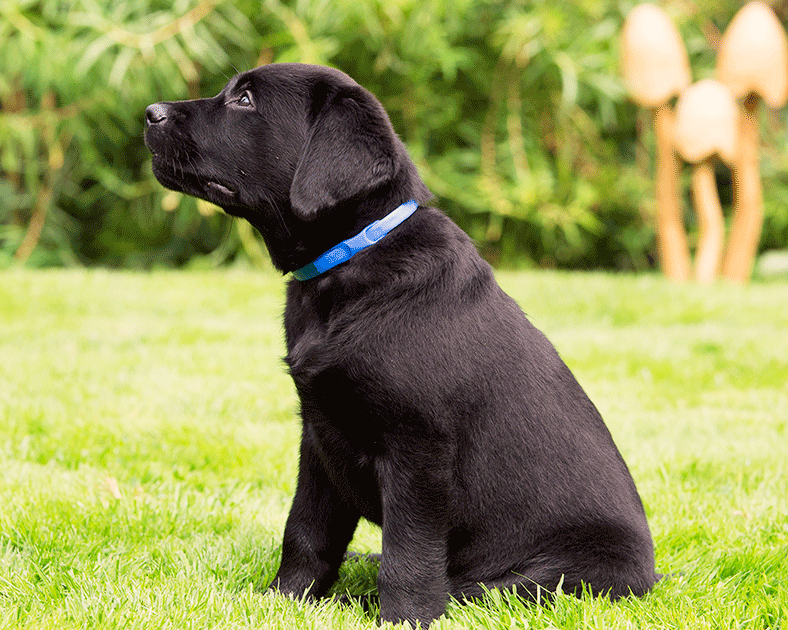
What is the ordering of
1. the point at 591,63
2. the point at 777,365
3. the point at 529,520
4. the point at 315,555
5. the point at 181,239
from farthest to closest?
the point at 181,239 → the point at 591,63 → the point at 777,365 → the point at 315,555 → the point at 529,520

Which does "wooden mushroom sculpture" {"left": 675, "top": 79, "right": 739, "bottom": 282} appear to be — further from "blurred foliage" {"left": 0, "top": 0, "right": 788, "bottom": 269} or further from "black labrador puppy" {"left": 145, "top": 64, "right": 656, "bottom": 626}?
"black labrador puppy" {"left": 145, "top": 64, "right": 656, "bottom": 626}

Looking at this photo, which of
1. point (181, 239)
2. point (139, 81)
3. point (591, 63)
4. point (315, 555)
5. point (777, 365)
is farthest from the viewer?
point (181, 239)

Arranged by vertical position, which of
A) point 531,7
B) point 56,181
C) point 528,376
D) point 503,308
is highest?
point 531,7

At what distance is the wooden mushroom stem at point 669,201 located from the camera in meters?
6.29

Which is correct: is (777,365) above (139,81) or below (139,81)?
below

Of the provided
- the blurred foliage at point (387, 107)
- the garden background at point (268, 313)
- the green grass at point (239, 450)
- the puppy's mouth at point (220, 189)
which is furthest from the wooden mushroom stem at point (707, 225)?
the puppy's mouth at point (220, 189)

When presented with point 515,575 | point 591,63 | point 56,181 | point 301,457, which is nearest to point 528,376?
point 515,575

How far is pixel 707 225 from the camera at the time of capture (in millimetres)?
Result: 6457

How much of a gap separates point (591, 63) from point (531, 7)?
0.66 m

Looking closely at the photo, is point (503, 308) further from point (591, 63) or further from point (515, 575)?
point (591, 63)

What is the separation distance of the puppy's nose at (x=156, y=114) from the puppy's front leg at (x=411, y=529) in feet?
3.13

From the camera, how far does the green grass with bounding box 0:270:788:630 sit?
1762mm

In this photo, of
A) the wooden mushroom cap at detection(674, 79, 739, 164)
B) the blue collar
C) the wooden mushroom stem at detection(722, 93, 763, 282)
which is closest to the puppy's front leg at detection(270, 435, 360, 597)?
the blue collar

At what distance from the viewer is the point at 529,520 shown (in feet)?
5.81
